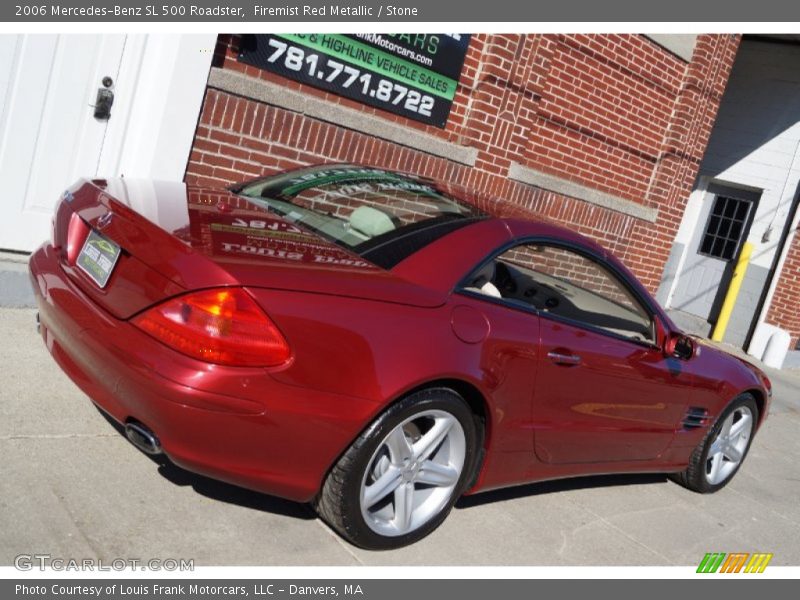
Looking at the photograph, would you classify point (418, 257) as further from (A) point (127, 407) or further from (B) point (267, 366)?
(A) point (127, 407)

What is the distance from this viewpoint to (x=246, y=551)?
3.47 metres

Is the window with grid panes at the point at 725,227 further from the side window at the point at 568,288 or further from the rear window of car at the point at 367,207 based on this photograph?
the rear window of car at the point at 367,207

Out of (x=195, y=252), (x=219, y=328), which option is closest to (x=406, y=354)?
(x=219, y=328)

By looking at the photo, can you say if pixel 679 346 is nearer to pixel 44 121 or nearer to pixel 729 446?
pixel 729 446

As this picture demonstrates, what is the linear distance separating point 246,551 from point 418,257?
1.35m

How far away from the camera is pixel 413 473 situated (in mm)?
3727

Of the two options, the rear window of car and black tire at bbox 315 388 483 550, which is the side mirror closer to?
the rear window of car

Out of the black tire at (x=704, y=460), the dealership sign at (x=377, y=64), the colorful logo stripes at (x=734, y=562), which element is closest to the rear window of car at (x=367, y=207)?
the dealership sign at (x=377, y=64)

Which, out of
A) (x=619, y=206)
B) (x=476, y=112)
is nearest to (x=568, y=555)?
(x=476, y=112)

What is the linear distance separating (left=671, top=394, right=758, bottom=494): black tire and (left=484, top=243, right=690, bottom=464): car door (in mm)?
535

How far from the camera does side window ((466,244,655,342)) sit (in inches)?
172

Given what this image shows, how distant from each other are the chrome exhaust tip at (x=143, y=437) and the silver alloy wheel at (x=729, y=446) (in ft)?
12.1

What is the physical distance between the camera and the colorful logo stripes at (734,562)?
15.1 ft

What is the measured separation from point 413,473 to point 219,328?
1.09 meters
